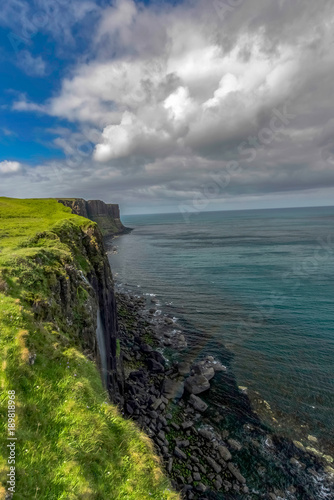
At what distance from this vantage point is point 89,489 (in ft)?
23.3

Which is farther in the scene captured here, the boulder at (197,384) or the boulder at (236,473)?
the boulder at (197,384)

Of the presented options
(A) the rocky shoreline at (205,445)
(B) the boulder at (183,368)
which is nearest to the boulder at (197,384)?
(A) the rocky shoreline at (205,445)

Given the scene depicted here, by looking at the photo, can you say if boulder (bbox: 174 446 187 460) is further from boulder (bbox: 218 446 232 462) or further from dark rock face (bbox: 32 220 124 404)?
dark rock face (bbox: 32 220 124 404)

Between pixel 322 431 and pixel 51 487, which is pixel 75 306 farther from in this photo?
pixel 322 431

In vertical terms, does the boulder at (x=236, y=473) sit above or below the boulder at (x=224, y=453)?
below

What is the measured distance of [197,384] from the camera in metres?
30.0

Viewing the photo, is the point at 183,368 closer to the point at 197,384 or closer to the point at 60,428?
the point at 197,384

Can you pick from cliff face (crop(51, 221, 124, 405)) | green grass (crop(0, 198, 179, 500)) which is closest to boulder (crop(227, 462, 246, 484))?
cliff face (crop(51, 221, 124, 405))

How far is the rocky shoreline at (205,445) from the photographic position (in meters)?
19.6

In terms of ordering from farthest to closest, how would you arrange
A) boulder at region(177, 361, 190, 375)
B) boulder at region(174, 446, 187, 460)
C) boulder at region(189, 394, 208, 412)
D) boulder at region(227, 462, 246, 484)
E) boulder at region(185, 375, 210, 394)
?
boulder at region(177, 361, 190, 375)
boulder at region(185, 375, 210, 394)
boulder at region(189, 394, 208, 412)
boulder at region(174, 446, 187, 460)
boulder at region(227, 462, 246, 484)

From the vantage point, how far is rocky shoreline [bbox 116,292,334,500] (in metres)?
19.6

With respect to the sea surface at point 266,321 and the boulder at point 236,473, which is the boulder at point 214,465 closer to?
the boulder at point 236,473

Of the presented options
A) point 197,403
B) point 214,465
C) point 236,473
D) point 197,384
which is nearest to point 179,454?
point 214,465

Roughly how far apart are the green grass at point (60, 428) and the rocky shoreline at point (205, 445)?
1394cm
